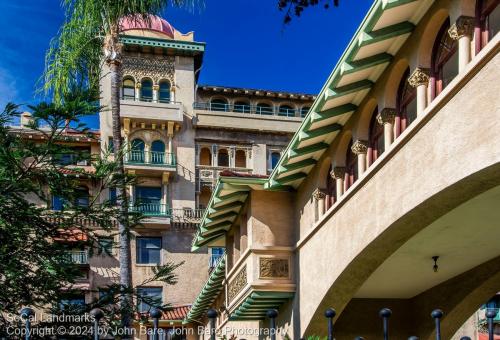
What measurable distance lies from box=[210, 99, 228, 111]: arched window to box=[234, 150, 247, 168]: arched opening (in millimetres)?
3630

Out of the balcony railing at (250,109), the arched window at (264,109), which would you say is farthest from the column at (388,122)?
the arched window at (264,109)

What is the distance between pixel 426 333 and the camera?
18500 millimetres

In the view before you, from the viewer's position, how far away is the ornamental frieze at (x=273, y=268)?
17280mm

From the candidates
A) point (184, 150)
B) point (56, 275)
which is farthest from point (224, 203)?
point (184, 150)

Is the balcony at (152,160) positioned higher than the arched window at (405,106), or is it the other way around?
the balcony at (152,160)

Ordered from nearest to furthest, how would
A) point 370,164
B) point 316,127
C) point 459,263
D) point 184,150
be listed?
point 370,164 → point 316,127 → point 459,263 → point 184,150

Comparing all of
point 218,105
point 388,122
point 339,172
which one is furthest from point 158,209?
point 388,122

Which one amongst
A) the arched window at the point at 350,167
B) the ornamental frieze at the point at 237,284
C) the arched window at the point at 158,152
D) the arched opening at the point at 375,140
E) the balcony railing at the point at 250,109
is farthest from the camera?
the balcony railing at the point at 250,109

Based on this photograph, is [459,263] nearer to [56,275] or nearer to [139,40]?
[56,275]

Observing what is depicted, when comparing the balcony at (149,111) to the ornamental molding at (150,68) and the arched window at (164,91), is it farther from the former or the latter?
the ornamental molding at (150,68)

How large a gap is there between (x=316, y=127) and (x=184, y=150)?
3108 centimetres

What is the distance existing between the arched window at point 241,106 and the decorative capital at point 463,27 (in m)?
38.6

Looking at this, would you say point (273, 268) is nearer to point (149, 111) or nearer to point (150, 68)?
point (149, 111)

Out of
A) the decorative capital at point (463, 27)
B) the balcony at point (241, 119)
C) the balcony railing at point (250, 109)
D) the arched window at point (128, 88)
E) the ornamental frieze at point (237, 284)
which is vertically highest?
the arched window at point (128, 88)
